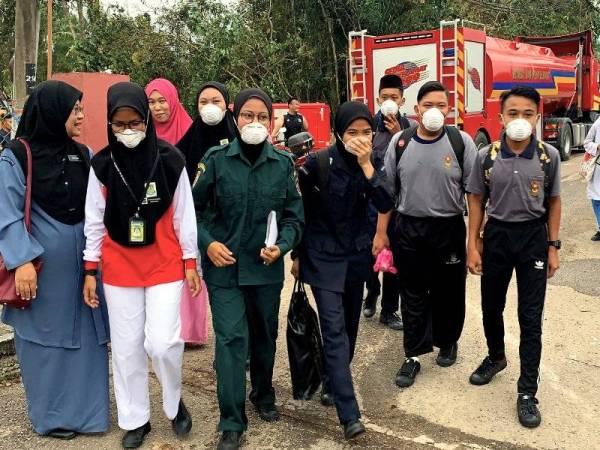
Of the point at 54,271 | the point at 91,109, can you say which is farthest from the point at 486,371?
the point at 91,109

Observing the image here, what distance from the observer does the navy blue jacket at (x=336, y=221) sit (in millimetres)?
3477

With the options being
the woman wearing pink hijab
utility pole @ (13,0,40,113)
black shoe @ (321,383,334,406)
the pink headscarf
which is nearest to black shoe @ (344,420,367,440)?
black shoe @ (321,383,334,406)

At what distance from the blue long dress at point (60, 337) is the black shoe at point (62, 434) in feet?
0.08

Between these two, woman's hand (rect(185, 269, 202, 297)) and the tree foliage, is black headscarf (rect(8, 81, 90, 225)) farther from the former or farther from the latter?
the tree foliage

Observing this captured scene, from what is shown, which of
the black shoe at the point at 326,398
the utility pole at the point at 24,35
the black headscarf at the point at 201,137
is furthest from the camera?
the utility pole at the point at 24,35

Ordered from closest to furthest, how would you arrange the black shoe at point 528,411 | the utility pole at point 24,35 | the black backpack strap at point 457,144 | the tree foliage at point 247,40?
the black shoe at point 528,411 → the black backpack strap at point 457,144 → the utility pole at point 24,35 → the tree foliage at point 247,40

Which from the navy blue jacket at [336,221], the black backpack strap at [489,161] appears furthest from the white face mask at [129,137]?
the black backpack strap at [489,161]

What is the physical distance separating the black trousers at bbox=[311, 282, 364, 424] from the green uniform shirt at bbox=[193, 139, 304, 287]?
33cm

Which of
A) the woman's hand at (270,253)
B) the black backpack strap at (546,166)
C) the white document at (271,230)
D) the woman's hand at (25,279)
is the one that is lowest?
the woman's hand at (25,279)

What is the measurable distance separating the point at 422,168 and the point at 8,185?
7.78 ft

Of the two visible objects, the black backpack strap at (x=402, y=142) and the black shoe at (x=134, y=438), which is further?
the black backpack strap at (x=402, y=142)

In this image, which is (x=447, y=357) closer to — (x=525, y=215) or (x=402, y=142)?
(x=525, y=215)

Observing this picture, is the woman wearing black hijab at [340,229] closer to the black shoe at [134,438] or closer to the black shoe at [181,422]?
the black shoe at [181,422]

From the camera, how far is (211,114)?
420 centimetres
